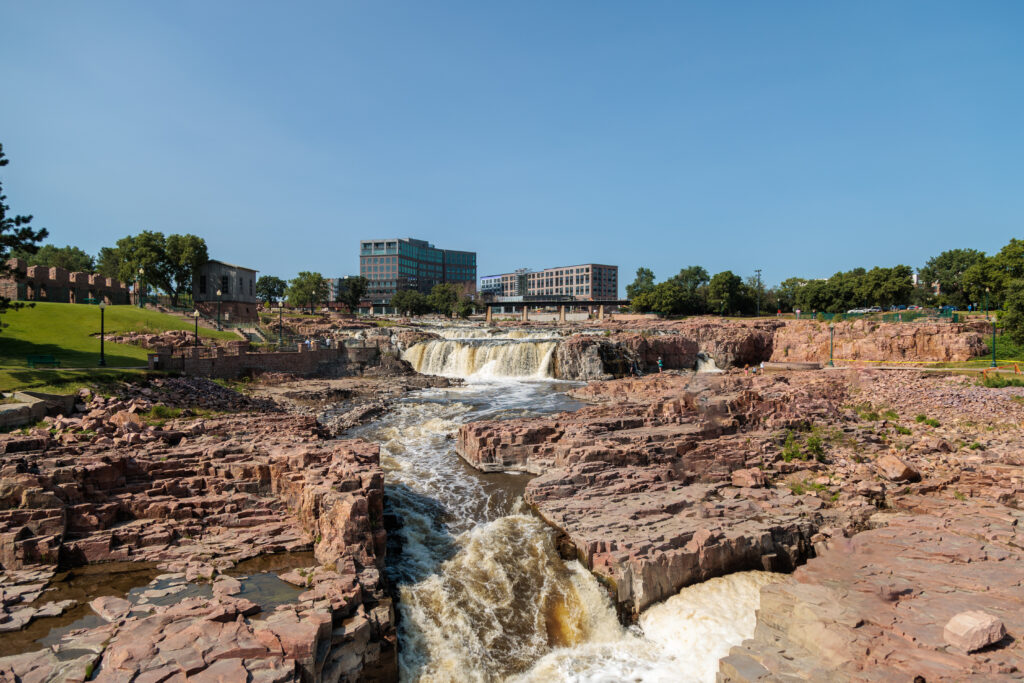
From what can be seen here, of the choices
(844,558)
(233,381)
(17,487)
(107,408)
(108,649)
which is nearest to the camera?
(108,649)

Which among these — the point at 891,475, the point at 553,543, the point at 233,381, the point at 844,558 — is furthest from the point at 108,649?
the point at 233,381

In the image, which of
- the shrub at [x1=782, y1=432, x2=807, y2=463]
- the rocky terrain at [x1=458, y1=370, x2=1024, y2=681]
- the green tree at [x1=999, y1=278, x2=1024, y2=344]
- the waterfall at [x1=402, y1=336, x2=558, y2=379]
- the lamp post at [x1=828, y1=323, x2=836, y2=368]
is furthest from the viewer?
the waterfall at [x1=402, y1=336, x2=558, y2=379]

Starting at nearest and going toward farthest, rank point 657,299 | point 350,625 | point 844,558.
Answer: point 350,625 < point 844,558 < point 657,299

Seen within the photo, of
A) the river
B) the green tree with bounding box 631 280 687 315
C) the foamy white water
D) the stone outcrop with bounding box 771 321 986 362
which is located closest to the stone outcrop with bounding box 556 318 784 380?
the stone outcrop with bounding box 771 321 986 362

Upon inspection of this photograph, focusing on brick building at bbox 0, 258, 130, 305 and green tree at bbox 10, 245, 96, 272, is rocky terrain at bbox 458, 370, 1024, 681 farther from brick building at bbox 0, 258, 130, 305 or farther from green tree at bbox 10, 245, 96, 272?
green tree at bbox 10, 245, 96, 272

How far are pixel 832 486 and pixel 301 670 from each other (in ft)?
45.0

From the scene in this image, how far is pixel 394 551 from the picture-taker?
443 inches

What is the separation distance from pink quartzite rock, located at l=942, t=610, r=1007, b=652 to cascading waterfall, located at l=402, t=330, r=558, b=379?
107ft

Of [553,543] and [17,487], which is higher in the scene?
[17,487]

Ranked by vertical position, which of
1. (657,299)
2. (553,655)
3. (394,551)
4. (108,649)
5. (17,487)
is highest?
(657,299)

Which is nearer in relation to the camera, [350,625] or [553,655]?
[350,625]

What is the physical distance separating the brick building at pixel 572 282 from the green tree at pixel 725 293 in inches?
2625

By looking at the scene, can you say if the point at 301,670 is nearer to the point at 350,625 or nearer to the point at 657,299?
the point at 350,625

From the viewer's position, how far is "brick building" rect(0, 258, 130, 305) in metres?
35.2
